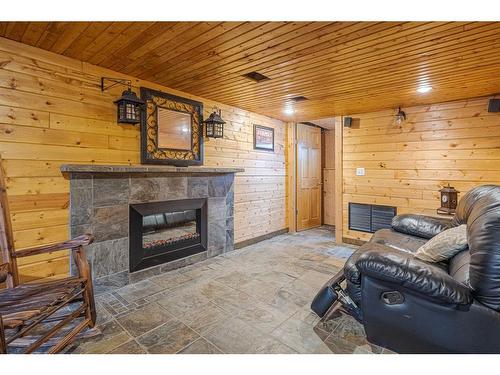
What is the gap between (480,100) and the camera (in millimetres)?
3520

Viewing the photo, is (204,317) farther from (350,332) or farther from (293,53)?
(293,53)

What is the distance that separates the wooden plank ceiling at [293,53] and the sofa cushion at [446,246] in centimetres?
149

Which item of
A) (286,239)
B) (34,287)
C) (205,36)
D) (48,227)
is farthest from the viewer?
(286,239)

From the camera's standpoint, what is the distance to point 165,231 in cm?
338

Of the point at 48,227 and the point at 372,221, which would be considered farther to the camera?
the point at 372,221

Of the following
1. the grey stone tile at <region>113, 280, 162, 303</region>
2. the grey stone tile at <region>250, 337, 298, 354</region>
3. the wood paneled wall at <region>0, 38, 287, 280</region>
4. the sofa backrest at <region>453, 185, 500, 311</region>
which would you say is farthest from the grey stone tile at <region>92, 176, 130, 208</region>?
the sofa backrest at <region>453, 185, 500, 311</region>

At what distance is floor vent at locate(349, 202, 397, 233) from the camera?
430 cm

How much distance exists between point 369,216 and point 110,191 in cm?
387

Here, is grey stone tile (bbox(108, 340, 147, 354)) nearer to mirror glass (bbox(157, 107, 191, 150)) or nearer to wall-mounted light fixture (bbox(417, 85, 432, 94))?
mirror glass (bbox(157, 107, 191, 150))

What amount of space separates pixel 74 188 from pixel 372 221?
4.19 m

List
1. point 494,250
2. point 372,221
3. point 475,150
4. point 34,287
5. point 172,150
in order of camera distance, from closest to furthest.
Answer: point 494,250 → point 34,287 → point 172,150 → point 475,150 → point 372,221

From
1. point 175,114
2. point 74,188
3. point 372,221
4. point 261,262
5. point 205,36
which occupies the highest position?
point 205,36
